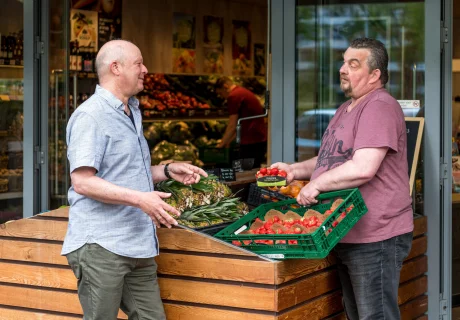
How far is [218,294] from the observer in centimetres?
454

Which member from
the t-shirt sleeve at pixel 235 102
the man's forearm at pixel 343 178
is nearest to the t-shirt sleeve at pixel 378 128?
the man's forearm at pixel 343 178

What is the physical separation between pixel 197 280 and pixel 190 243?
191 millimetres

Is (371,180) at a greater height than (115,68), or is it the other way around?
(115,68)

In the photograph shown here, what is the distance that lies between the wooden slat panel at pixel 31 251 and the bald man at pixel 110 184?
98cm

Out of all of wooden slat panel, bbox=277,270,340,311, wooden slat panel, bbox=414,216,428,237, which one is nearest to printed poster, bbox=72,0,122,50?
wooden slat panel, bbox=414,216,428,237

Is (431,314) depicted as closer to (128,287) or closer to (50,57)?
(128,287)

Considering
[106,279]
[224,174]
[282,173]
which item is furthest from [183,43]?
[106,279]

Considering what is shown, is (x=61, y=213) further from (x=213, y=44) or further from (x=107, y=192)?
(x=213, y=44)

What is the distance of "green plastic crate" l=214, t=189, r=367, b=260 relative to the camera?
418 cm

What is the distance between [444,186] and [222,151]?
13.6 ft

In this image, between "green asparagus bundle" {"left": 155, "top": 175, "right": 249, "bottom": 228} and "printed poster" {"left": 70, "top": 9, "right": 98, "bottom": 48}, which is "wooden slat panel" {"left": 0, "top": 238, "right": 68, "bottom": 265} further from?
"printed poster" {"left": 70, "top": 9, "right": 98, "bottom": 48}

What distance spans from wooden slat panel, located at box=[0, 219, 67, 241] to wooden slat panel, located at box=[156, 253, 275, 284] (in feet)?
2.22

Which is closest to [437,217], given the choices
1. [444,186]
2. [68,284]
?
[444,186]

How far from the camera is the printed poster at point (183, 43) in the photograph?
11.1m
